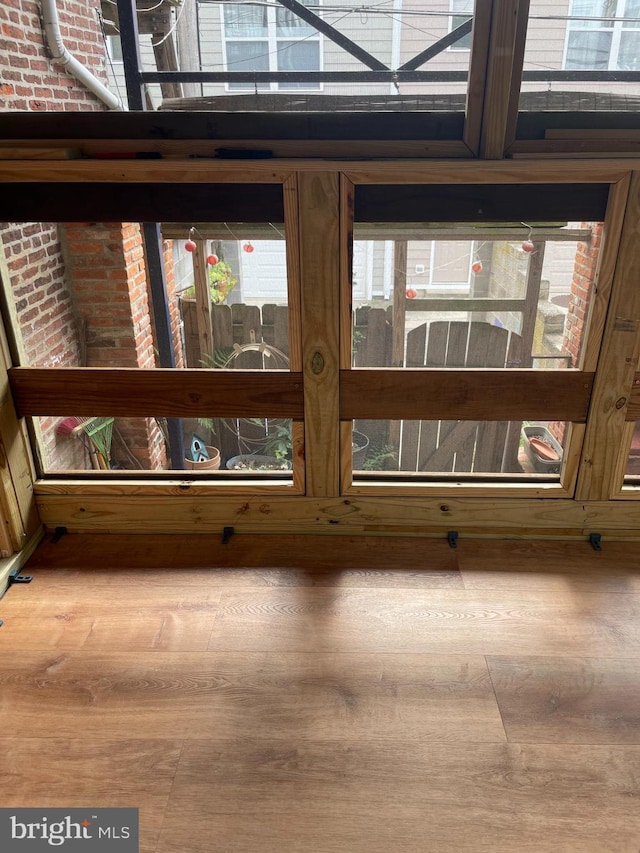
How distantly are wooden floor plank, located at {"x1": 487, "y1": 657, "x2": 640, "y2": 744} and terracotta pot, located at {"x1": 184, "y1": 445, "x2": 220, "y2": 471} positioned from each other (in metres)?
2.71

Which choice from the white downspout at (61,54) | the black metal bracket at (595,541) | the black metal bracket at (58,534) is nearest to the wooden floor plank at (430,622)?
the black metal bracket at (595,541)

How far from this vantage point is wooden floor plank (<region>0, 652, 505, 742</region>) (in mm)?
1467

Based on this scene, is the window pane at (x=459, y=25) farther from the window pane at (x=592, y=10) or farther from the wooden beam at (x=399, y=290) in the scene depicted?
the wooden beam at (x=399, y=290)

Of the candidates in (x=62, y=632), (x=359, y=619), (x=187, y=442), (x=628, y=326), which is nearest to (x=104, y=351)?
(x=187, y=442)

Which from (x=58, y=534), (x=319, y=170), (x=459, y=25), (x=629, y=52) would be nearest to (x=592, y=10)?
(x=629, y=52)

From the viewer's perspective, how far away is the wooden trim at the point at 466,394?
6.47ft

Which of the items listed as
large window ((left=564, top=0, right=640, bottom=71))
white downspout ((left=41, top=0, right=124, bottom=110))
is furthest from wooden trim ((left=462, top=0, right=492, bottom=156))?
white downspout ((left=41, top=0, right=124, bottom=110))

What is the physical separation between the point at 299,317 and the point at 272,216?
318 mm

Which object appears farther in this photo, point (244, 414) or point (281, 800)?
point (244, 414)

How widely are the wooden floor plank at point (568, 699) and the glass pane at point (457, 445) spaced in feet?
8.64

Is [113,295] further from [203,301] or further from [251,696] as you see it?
[251,696]

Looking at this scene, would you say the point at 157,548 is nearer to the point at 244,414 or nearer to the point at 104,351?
the point at 244,414

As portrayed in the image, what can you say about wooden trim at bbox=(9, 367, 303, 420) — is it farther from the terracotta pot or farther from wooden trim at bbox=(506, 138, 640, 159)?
the terracotta pot

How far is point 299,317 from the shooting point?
6.32 ft
